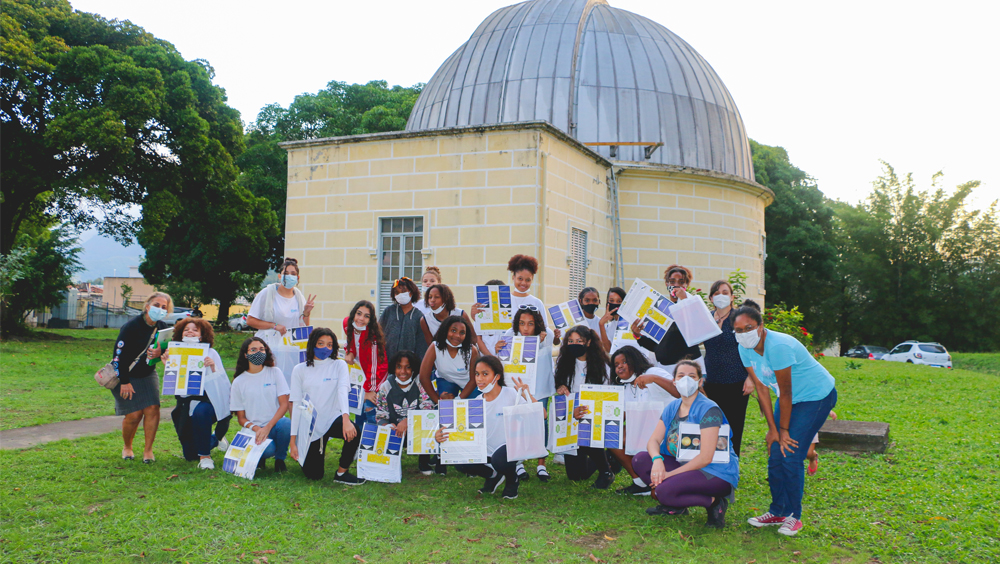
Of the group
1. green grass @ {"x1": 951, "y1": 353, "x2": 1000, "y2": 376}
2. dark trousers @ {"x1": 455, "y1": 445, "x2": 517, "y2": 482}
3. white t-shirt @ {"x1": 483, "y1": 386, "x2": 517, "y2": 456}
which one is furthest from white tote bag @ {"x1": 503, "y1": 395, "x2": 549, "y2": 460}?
green grass @ {"x1": 951, "y1": 353, "x2": 1000, "y2": 376}

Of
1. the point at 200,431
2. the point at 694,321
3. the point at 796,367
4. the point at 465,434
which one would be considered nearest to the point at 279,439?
the point at 200,431

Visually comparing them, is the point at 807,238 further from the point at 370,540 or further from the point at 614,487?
the point at 370,540

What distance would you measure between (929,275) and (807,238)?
6.82m

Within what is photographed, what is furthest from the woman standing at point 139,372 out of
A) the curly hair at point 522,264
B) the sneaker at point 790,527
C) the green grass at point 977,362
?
the green grass at point 977,362

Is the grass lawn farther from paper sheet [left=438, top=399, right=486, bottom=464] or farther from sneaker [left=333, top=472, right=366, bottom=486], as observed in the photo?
paper sheet [left=438, top=399, right=486, bottom=464]

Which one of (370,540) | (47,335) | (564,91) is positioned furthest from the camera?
(47,335)

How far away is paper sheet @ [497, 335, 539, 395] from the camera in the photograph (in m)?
6.53

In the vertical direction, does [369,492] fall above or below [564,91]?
below

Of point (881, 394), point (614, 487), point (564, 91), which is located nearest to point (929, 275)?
point (881, 394)

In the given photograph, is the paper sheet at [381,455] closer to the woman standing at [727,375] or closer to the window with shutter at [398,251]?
the woman standing at [727,375]

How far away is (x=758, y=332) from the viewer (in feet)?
16.9

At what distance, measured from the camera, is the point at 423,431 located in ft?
20.5

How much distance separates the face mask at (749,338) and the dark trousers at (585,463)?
206 cm

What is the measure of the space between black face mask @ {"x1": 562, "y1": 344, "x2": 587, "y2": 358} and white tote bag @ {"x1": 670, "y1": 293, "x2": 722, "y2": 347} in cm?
96
